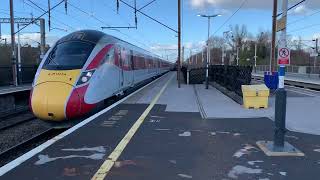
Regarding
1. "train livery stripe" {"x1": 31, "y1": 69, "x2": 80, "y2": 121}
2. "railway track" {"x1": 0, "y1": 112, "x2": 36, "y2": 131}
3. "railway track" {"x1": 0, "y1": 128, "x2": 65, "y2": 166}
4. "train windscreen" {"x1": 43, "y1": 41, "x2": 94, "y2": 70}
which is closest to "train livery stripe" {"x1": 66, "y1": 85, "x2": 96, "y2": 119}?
"train livery stripe" {"x1": 31, "y1": 69, "x2": 80, "y2": 121}

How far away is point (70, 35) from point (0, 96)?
740cm

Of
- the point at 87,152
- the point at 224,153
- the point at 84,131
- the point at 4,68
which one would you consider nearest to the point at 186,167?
the point at 224,153

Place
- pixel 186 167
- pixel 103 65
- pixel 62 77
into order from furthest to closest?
pixel 103 65, pixel 62 77, pixel 186 167

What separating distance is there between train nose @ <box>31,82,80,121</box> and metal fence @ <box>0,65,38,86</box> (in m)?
24.6

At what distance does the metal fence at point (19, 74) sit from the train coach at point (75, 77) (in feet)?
73.2

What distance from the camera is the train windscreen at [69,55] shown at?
15.1 m

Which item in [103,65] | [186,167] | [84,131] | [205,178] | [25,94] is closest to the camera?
[205,178]

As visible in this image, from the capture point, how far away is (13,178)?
680cm

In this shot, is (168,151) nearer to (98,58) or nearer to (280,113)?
(280,113)

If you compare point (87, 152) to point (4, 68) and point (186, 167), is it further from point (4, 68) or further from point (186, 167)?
point (4, 68)

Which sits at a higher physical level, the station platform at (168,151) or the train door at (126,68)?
the train door at (126,68)

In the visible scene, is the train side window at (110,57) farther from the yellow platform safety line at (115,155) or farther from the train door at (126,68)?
the yellow platform safety line at (115,155)

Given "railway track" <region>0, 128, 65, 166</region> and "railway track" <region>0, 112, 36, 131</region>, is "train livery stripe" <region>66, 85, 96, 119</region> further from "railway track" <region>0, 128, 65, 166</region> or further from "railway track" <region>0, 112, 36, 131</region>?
"railway track" <region>0, 112, 36, 131</region>

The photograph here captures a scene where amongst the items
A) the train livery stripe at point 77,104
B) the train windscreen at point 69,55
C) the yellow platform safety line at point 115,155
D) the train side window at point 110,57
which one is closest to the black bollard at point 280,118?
the yellow platform safety line at point 115,155
